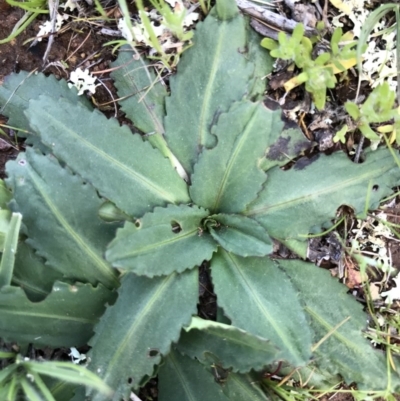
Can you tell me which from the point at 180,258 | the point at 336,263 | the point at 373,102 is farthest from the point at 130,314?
the point at 373,102

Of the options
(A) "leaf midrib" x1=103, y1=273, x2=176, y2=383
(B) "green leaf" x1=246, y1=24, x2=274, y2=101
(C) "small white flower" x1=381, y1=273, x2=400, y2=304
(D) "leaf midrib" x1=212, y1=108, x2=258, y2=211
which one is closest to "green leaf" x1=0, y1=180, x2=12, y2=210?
(A) "leaf midrib" x1=103, y1=273, x2=176, y2=383

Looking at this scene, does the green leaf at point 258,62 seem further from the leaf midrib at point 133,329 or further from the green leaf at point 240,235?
the leaf midrib at point 133,329

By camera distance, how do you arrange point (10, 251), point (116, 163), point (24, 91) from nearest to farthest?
point (10, 251) → point (116, 163) → point (24, 91)

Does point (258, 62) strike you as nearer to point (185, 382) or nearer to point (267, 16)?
point (267, 16)

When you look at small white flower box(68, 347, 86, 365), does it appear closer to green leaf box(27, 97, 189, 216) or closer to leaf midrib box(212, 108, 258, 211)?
green leaf box(27, 97, 189, 216)

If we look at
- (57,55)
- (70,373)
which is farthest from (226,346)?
(57,55)
